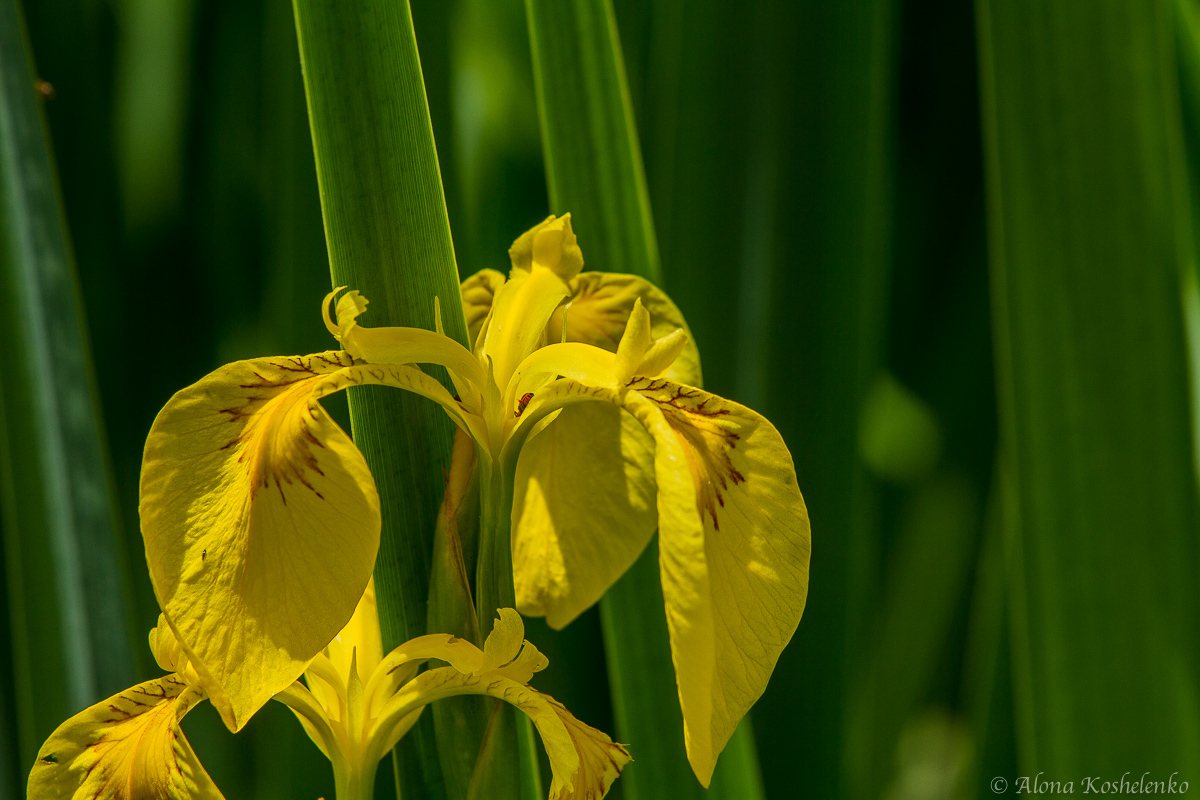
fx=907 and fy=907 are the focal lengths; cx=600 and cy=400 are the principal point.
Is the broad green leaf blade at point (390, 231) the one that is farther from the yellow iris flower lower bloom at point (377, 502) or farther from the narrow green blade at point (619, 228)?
the narrow green blade at point (619, 228)

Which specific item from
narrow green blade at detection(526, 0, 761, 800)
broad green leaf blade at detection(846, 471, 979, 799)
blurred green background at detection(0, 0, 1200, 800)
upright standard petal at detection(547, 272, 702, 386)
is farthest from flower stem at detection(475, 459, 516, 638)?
broad green leaf blade at detection(846, 471, 979, 799)

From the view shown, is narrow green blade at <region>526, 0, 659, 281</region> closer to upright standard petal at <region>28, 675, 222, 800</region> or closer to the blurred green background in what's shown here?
the blurred green background

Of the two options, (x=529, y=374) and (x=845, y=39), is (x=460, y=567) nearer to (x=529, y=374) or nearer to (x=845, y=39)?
(x=529, y=374)

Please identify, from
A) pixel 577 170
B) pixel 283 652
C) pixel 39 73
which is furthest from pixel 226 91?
pixel 283 652

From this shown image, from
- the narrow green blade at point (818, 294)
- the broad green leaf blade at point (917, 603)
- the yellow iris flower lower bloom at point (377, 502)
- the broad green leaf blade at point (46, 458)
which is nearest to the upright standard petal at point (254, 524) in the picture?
the yellow iris flower lower bloom at point (377, 502)

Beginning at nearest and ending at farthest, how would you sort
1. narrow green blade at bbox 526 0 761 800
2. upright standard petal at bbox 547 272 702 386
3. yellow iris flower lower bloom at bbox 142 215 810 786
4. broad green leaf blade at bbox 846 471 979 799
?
yellow iris flower lower bloom at bbox 142 215 810 786, upright standard petal at bbox 547 272 702 386, narrow green blade at bbox 526 0 761 800, broad green leaf blade at bbox 846 471 979 799

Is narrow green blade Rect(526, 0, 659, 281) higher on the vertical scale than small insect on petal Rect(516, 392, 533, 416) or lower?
higher

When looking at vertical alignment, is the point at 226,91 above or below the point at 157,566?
above
